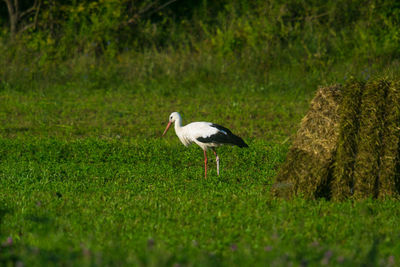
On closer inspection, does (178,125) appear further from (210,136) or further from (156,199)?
(156,199)

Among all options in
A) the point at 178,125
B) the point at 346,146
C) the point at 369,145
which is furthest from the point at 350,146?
the point at 178,125

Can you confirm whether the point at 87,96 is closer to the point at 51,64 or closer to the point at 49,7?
the point at 51,64

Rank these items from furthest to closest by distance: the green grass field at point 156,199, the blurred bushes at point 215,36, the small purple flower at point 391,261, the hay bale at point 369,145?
the blurred bushes at point 215,36 < the hay bale at point 369,145 < the green grass field at point 156,199 < the small purple flower at point 391,261

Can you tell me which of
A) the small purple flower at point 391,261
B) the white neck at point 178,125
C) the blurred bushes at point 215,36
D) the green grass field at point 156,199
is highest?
the blurred bushes at point 215,36

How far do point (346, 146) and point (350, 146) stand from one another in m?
0.05

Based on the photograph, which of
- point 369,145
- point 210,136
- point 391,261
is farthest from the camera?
point 210,136

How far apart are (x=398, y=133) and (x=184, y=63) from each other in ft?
34.9

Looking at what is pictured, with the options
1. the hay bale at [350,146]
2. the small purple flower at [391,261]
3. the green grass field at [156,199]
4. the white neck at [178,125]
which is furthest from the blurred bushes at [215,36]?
the small purple flower at [391,261]

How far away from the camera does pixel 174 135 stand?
38.4 feet

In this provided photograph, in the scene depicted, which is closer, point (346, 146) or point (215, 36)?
point (346, 146)

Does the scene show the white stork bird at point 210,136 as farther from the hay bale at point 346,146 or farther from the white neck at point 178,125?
the hay bale at point 346,146

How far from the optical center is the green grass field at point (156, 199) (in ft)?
15.5

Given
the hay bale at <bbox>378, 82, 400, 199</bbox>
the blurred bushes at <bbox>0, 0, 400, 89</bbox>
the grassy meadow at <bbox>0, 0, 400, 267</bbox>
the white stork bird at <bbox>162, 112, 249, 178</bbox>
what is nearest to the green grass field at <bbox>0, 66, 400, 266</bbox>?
the grassy meadow at <bbox>0, 0, 400, 267</bbox>

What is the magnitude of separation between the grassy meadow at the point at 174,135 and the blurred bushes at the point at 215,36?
0.06 metres
